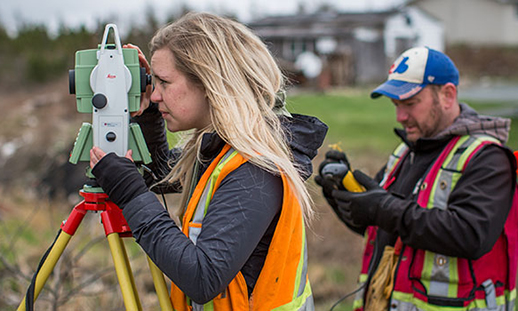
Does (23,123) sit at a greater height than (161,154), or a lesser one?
lesser

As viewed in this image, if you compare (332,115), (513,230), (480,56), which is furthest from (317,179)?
(480,56)

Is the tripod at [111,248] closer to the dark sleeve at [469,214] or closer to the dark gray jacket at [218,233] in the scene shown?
the dark gray jacket at [218,233]

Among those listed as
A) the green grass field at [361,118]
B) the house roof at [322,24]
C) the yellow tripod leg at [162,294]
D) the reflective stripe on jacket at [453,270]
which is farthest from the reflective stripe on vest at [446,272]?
the house roof at [322,24]

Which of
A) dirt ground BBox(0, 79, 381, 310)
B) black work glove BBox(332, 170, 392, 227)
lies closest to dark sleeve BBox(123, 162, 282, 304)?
dirt ground BBox(0, 79, 381, 310)

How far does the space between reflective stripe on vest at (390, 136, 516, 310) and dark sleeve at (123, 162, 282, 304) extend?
1.03m

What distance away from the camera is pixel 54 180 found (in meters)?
7.32

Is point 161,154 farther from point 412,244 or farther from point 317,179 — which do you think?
point 412,244

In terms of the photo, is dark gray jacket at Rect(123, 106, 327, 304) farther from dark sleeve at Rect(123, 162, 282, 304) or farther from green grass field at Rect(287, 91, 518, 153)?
green grass field at Rect(287, 91, 518, 153)

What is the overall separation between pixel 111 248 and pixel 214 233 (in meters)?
0.35

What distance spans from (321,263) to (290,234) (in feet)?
13.0

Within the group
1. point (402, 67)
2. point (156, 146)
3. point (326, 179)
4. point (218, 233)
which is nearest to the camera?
point (218, 233)

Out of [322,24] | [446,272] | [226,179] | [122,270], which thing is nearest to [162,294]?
[122,270]

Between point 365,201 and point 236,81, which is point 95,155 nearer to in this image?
point 236,81

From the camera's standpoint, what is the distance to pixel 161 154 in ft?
6.65
